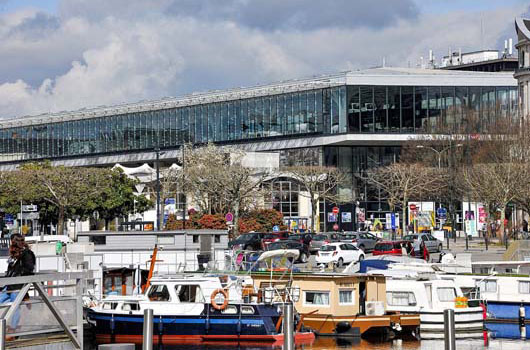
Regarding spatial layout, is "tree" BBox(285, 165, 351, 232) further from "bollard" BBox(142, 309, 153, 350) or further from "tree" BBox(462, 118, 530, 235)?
"bollard" BBox(142, 309, 153, 350)

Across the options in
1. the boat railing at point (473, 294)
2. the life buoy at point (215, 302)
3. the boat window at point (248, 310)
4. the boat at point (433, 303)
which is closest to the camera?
the boat window at point (248, 310)

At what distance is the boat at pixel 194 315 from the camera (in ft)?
121

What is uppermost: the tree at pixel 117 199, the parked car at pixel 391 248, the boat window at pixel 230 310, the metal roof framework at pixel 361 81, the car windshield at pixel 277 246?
the metal roof framework at pixel 361 81

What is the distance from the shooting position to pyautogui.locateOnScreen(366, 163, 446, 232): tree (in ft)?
316

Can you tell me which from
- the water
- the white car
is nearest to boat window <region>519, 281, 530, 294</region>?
the water

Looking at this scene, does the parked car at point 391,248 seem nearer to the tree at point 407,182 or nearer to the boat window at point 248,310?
the tree at point 407,182

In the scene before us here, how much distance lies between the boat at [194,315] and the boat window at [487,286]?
379 inches

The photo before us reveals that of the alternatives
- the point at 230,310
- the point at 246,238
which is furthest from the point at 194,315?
the point at 246,238

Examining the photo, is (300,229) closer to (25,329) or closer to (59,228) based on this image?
(59,228)

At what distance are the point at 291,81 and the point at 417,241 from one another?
4380 cm

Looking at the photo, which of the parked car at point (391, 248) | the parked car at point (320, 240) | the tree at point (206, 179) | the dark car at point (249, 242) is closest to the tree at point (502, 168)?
the parked car at point (320, 240)

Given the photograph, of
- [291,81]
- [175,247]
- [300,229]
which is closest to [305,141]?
[291,81]

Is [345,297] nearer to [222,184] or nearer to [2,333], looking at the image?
[2,333]

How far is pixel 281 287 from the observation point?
39219mm
